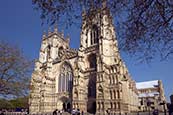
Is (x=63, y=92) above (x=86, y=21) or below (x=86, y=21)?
below

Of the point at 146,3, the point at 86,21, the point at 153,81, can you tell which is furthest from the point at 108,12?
the point at 153,81

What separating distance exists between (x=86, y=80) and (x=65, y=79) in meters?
7.02

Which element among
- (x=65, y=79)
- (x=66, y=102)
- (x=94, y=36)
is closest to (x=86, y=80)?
(x=65, y=79)

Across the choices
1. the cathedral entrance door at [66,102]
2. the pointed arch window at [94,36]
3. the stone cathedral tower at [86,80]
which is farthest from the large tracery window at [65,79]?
the pointed arch window at [94,36]

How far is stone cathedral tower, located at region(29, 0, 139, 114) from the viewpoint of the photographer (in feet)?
145

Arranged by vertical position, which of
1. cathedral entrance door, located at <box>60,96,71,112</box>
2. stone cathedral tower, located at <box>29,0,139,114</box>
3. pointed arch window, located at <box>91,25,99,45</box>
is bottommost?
cathedral entrance door, located at <box>60,96,71,112</box>

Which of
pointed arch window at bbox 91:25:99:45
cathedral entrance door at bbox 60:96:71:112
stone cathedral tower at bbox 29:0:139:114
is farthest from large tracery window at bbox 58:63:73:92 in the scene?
pointed arch window at bbox 91:25:99:45

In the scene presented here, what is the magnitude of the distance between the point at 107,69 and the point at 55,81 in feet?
55.0

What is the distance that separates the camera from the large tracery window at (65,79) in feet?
172

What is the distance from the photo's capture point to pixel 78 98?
153ft

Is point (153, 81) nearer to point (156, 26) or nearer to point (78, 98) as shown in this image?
point (78, 98)

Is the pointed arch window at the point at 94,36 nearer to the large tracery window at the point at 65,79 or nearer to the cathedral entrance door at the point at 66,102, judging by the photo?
the large tracery window at the point at 65,79

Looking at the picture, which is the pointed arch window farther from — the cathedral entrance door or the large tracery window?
the cathedral entrance door

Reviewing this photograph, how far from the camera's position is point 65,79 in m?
54.0
